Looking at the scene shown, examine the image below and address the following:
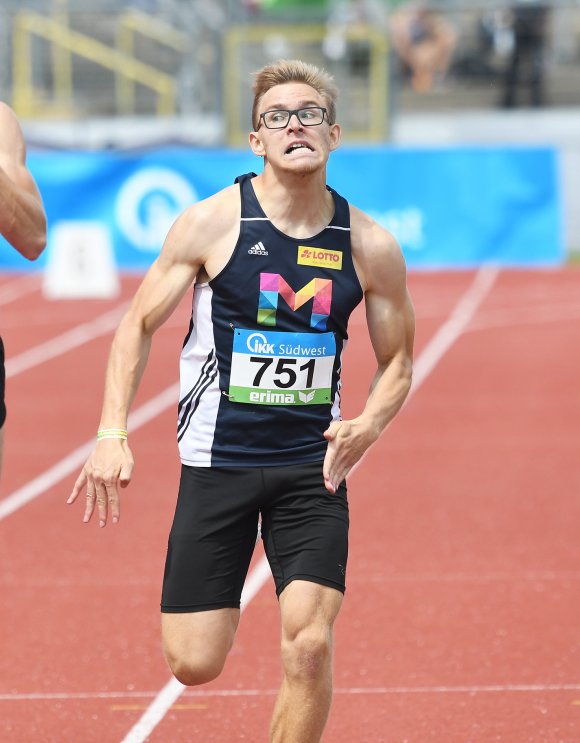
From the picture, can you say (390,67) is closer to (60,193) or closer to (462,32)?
(462,32)

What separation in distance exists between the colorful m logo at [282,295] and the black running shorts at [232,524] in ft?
1.57

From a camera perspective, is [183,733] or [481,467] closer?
[183,733]

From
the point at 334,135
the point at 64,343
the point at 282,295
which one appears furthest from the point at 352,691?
the point at 64,343

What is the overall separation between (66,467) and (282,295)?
5.88 m

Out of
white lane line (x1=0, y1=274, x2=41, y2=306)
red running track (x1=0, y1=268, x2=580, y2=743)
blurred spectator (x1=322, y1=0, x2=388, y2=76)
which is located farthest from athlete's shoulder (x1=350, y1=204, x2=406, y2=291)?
blurred spectator (x1=322, y1=0, x2=388, y2=76)

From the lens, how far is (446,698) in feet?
18.7

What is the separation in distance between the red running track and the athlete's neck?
1.91 meters

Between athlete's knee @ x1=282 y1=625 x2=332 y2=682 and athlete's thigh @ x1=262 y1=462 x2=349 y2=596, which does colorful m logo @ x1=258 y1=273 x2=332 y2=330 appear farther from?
athlete's knee @ x1=282 y1=625 x2=332 y2=682

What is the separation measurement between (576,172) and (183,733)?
763 inches

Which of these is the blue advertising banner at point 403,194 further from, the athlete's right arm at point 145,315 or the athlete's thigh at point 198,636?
the athlete's thigh at point 198,636

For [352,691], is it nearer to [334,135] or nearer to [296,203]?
[296,203]

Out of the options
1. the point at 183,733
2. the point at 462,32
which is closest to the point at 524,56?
the point at 462,32

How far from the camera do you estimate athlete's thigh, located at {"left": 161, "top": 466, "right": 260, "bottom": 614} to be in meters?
4.55

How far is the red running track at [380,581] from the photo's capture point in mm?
5582
